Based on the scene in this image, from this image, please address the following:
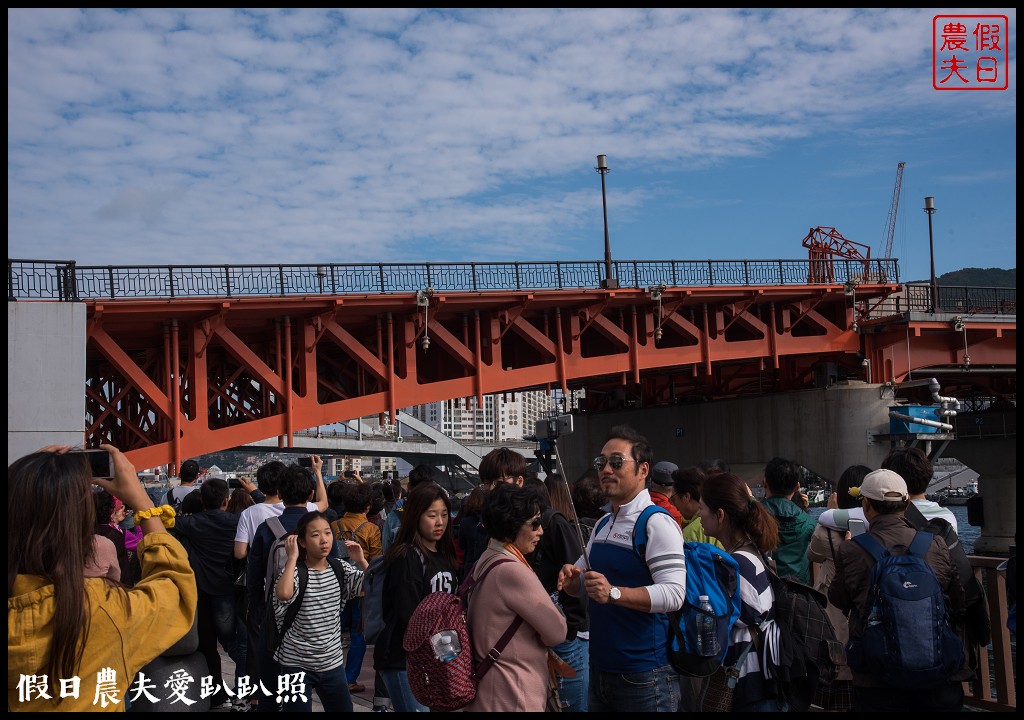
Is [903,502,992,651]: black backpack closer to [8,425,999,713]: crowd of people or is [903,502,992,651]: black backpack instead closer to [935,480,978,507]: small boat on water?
[8,425,999,713]: crowd of people

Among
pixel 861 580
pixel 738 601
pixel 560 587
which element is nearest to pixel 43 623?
pixel 560 587

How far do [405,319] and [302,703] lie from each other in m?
18.7

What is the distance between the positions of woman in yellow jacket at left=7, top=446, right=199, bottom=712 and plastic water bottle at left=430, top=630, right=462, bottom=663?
1.19 metres

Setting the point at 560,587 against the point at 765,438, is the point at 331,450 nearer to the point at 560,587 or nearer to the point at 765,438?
the point at 765,438

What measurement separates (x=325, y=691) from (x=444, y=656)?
5.95 ft

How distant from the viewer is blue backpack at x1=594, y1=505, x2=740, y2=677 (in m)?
4.54

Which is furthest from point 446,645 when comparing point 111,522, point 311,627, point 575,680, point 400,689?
point 111,522

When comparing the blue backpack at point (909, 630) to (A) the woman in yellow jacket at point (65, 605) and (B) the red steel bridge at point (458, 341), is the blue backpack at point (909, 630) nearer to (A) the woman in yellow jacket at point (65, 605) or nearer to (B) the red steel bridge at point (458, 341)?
(A) the woman in yellow jacket at point (65, 605)

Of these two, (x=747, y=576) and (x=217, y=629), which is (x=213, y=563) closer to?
(x=217, y=629)

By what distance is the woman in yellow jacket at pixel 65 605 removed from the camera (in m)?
3.19

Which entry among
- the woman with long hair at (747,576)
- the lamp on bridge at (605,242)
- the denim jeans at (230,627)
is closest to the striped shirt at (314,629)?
the woman with long hair at (747,576)

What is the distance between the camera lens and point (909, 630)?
468 centimetres

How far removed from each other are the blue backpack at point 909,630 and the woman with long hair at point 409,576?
2.38 m

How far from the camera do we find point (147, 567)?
3539 millimetres
